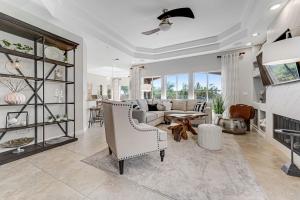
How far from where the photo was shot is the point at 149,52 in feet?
20.6

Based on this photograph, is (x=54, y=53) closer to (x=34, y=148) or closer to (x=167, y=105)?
(x=34, y=148)

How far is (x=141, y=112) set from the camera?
4434 mm

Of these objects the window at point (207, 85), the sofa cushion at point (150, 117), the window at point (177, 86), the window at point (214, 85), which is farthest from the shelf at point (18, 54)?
the window at point (214, 85)

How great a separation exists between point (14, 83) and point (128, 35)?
330cm

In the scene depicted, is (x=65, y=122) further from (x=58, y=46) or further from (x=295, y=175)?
(x=295, y=175)

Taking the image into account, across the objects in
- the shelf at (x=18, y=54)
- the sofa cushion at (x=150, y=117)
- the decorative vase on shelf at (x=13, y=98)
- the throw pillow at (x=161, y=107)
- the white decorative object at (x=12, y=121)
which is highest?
the shelf at (x=18, y=54)

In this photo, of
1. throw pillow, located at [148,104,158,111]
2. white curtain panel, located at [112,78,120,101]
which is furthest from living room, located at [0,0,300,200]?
white curtain panel, located at [112,78,120,101]

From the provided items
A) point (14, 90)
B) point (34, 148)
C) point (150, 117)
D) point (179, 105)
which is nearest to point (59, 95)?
point (14, 90)

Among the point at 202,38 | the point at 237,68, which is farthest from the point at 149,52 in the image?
the point at 237,68

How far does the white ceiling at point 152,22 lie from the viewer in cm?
307

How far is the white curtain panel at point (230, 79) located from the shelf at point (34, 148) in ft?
16.7

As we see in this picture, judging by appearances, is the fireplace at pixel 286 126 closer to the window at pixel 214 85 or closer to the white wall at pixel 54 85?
the window at pixel 214 85

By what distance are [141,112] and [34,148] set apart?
103 inches

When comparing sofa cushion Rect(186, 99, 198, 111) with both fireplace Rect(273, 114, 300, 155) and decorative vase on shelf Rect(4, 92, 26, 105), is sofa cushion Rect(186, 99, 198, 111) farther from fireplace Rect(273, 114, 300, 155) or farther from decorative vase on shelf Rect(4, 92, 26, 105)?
decorative vase on shelf Rect(4, 92, 26, 105)
